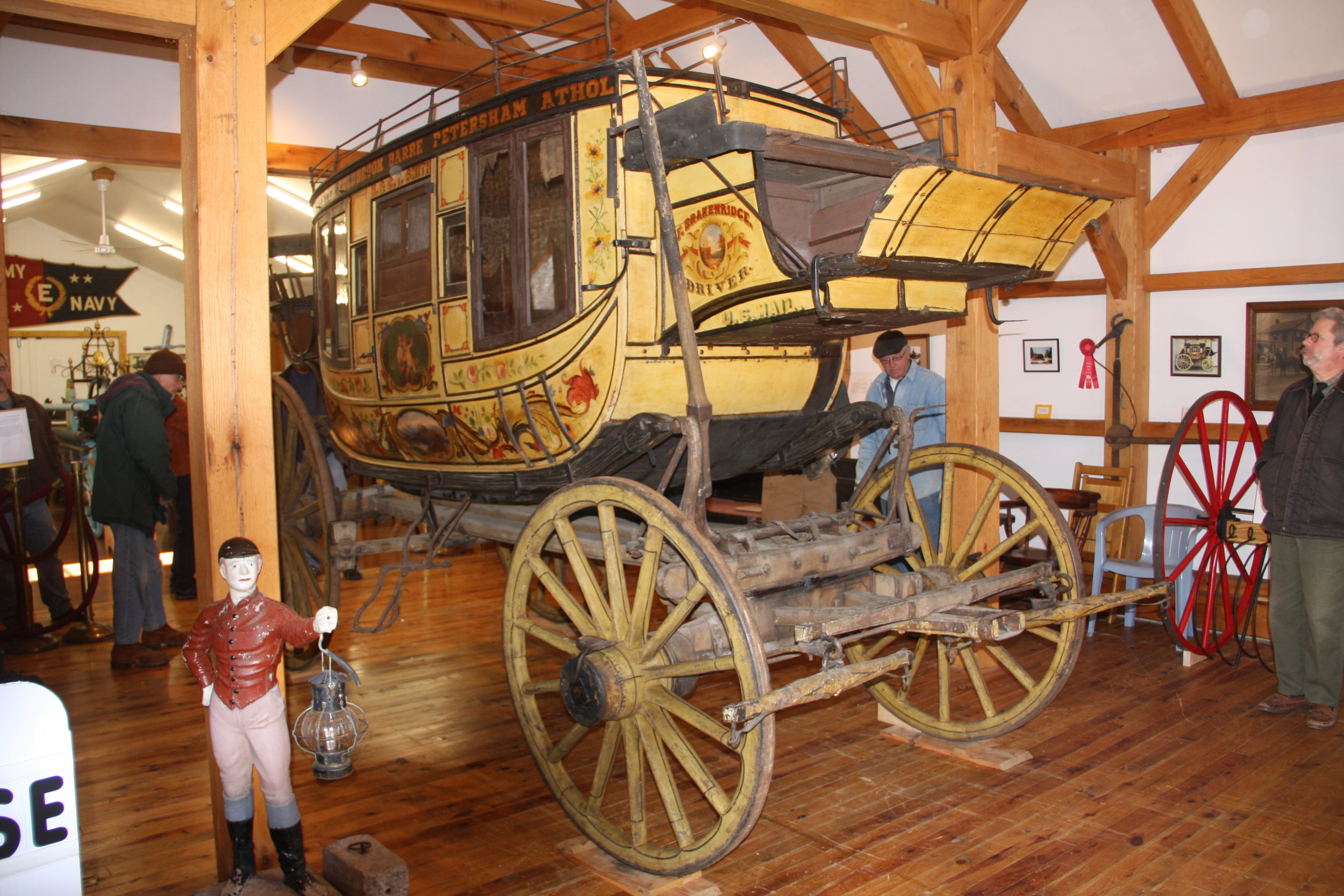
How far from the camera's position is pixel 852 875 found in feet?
10.0

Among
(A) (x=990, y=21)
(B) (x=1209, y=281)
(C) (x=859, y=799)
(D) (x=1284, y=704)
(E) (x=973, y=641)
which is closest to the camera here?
(E) (x=973, y=641)

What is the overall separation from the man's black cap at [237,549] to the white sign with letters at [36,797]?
0.69 meters

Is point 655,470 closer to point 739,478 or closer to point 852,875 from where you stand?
point 852,875

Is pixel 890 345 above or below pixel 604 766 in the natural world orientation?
above

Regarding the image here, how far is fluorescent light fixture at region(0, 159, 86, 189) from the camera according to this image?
11.0 meters

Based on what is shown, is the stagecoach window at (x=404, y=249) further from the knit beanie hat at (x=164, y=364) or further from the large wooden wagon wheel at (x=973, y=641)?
the large wooden wagon wheel at (x=973, y=641)

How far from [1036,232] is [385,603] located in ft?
17.6

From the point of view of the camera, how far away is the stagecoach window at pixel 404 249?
3.96m

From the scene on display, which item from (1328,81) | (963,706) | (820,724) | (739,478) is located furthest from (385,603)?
(1328,81)

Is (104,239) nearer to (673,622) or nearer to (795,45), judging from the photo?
(795,45)

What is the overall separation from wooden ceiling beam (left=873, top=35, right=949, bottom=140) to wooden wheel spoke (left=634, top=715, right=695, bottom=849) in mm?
3124

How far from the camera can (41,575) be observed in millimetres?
5918

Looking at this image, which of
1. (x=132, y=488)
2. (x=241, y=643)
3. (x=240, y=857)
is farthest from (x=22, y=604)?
(x=241, y=643)

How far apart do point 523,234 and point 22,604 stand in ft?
14.0
